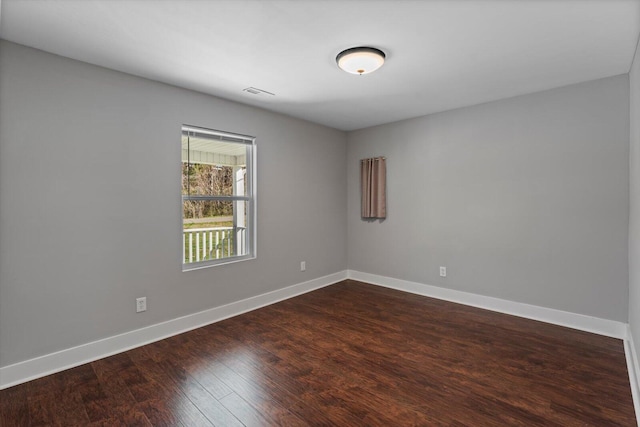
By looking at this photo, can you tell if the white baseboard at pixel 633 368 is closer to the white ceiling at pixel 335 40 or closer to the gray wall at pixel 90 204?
the white ceiling at pixel 335 40

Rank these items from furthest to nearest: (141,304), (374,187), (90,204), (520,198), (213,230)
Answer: (374,187)
(213,230)
(520,198)
(141,304)
(90,204)

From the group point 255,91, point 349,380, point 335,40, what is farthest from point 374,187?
point 349,380

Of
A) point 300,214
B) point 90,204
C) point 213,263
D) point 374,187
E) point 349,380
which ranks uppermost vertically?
point 374,187

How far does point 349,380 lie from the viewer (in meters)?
2.22

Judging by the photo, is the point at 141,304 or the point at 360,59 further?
the point at 141,304

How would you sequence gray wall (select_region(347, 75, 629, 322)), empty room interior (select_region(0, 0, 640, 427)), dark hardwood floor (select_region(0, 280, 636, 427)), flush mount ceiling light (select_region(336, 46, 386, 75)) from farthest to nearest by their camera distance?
gray wall (select_region(347, 75, 629, 322)), flush mount ceiling light (select_region(336, 46, 386, 75)), empty room interior (select_region(0, 0, 640, 427)), dark hardwood floor (select_region(0, 280, 636, 427))

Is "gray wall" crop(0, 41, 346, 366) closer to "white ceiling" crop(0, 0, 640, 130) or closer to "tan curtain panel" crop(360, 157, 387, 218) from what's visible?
"white ceiling" crop(0, 0, 640, 130)

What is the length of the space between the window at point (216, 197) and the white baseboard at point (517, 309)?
2.25 m

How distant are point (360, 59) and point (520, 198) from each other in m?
2.44

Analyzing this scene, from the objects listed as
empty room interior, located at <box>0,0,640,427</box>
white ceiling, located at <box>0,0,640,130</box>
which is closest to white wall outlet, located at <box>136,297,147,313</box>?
empty room interior, located at <box>0,0,640,427</box>

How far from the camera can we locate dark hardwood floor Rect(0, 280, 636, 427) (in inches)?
72.9

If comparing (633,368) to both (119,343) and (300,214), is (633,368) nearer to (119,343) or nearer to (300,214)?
(300,214)

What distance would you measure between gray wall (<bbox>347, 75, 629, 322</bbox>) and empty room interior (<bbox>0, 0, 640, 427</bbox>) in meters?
0.02

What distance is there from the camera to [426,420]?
1.81 meters
